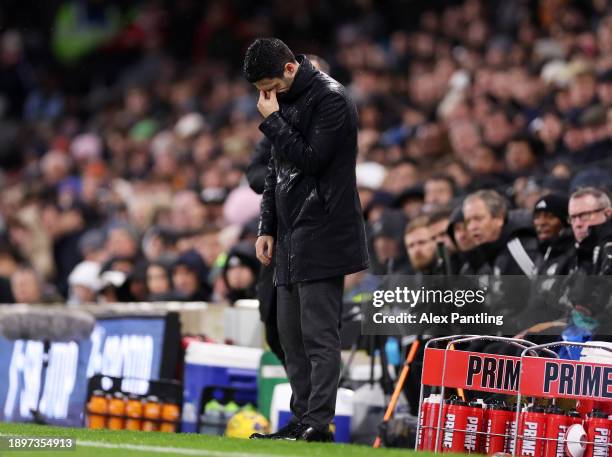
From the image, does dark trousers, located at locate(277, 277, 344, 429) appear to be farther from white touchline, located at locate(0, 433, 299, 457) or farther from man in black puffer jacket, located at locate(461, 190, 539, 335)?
man in black puffer jacket, located at locate(461, 190, 539, 335)

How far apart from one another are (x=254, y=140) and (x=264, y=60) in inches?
460

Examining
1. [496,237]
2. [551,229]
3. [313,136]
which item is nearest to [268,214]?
[313,136]

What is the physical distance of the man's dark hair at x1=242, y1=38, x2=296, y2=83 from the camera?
7410 millimetres

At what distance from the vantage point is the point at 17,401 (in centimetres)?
1139

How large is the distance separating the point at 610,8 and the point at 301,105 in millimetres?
9212

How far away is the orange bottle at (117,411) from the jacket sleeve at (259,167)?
85.8 inches

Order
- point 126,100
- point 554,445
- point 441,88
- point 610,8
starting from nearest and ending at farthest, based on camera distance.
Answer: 1. point 554,445
2. point 610,8
3. point 441,88
4. point 126,100

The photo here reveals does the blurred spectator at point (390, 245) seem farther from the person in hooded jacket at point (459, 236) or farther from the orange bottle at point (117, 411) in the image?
the orange bottle at point (117, 411)

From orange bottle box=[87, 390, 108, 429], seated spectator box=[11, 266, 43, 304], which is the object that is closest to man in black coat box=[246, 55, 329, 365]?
orange bottle box=[87, 390, 108, 429]

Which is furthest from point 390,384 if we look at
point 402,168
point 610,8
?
point 610,8

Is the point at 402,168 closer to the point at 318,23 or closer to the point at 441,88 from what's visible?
the point at 441,88

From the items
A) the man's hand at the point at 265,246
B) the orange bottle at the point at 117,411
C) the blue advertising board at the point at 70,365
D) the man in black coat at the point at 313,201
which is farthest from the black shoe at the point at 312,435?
the blue advertising board at the point at 70,365

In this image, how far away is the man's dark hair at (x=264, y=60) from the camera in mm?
7410

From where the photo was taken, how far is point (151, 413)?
10.1 m
